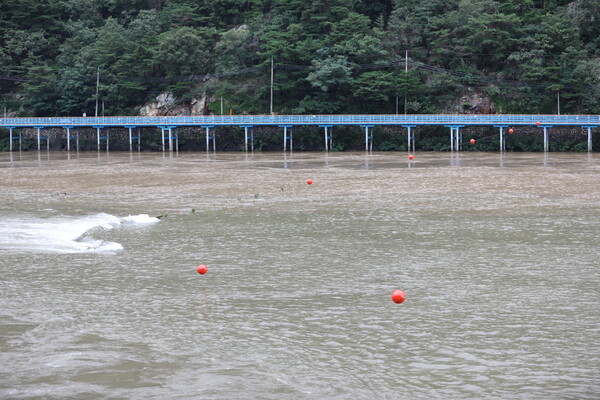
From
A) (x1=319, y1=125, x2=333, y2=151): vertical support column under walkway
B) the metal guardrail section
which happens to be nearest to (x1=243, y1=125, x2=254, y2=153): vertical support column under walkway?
the metal guardrail section

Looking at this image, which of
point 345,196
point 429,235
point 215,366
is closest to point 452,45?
point 345,196

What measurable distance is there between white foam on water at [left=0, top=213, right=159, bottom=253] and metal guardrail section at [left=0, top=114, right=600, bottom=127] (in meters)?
35.8

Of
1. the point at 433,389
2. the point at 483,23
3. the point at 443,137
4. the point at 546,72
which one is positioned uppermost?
the point at 483,23

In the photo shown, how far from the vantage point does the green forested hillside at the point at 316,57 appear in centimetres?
5466

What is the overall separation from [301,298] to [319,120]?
43.9 meters

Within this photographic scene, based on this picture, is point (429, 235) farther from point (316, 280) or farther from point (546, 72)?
point (546, 72)

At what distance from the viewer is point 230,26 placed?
71438 millimetres

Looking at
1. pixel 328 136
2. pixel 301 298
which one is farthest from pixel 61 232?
pixel 328 136

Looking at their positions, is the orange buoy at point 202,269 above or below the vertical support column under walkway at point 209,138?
below

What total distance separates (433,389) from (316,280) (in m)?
4.54

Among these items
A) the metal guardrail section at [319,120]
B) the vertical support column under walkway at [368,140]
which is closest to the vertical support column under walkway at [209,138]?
the metal guardrail section at [319,120]

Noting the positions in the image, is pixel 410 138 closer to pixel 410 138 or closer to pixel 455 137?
pixel 410 138

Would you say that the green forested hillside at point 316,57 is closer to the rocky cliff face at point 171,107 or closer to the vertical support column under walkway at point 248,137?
the rocky cliff face at point 171,107

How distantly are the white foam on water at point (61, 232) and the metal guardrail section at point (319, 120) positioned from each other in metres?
35.8
